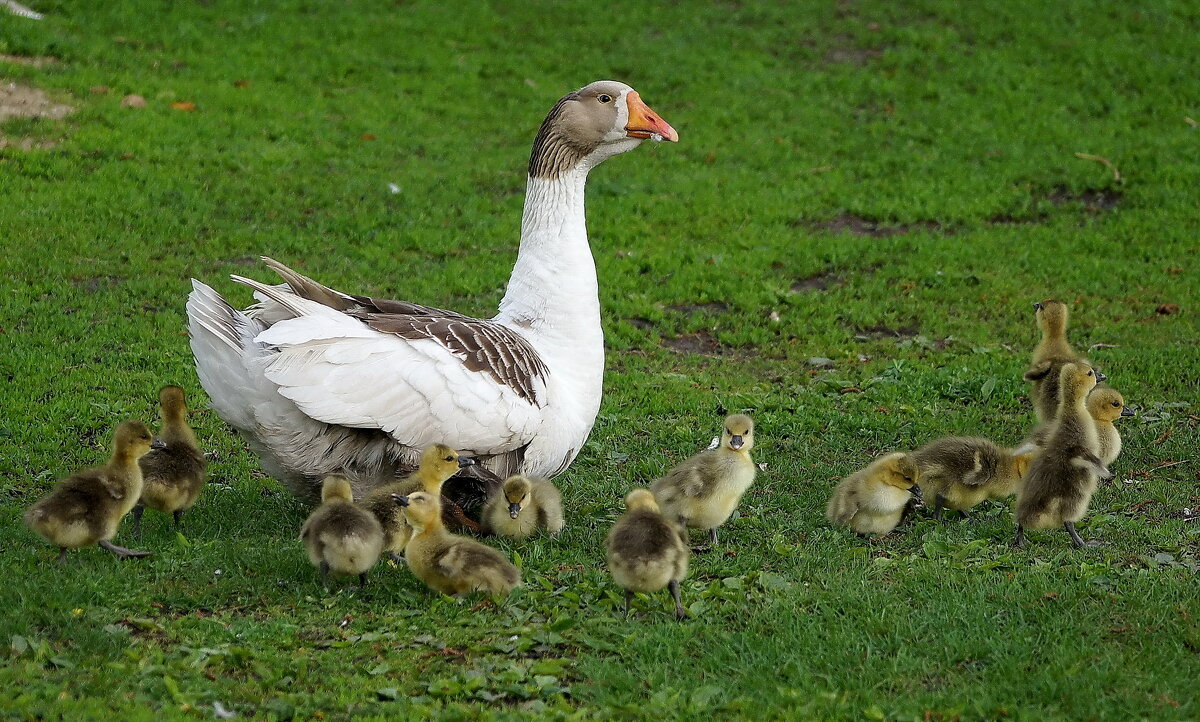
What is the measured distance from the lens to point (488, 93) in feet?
61.5

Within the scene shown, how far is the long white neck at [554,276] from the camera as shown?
8492mm

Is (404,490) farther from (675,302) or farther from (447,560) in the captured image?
(675,302)

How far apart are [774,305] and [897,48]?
887 cm

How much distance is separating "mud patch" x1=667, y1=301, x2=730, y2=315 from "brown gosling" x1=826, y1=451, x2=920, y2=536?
5327 mm

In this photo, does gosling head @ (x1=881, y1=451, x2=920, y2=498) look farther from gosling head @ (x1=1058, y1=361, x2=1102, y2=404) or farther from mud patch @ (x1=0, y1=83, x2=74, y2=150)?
mud patch @ (x1=0, y1=83, x2=74, y2=150)

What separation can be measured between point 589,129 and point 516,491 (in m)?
2.65

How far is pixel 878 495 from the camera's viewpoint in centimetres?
778

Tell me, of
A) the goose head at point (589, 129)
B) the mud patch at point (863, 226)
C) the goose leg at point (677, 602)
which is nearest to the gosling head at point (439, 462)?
the goose leg at point (677, 602)

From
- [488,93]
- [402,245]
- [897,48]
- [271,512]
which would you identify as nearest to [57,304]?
[402,245]

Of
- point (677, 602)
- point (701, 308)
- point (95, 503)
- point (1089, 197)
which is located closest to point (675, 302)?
point (701, 308)

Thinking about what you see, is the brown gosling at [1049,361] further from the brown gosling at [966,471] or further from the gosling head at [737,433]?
the gosling head at [737,433]

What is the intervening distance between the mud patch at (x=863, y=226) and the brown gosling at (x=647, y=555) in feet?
30.6

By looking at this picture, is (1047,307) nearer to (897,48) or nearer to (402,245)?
(402,245)

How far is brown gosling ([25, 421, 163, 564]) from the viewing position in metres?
6.81
